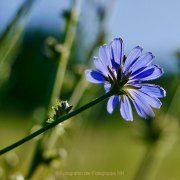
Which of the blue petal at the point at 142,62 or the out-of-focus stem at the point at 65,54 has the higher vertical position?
the blue petal at the point at 142,62

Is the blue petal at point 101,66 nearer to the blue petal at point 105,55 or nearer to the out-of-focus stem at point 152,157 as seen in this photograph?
the blue petal at point 105,55

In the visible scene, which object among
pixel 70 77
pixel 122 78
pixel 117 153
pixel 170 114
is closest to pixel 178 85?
pixel 170 114

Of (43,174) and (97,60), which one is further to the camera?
(43,174)

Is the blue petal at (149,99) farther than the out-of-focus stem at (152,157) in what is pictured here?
No

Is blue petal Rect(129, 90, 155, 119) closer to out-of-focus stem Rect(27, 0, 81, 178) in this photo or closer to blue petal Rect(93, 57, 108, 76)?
blue petal Rect(93, 57, 108, 76)

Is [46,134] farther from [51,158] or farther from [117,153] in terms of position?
[117,153]

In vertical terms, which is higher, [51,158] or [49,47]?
[49,47]

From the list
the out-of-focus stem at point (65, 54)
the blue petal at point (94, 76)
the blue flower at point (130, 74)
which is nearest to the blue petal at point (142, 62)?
the blue flower at point (130, 74)
